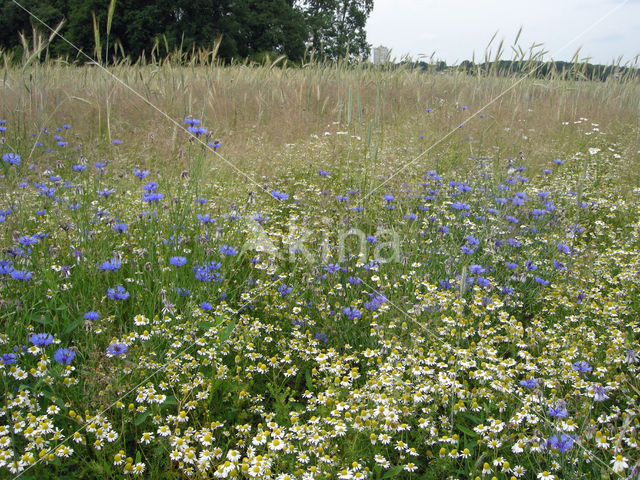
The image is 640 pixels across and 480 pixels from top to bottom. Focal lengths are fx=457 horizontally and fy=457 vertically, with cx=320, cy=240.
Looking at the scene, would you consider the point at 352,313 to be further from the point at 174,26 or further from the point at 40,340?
the point at 174,26

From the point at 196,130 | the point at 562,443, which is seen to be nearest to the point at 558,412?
the point at 562,443

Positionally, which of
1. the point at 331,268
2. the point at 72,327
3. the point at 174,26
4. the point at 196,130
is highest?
the point at 174,26

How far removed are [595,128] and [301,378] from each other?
6.42 m

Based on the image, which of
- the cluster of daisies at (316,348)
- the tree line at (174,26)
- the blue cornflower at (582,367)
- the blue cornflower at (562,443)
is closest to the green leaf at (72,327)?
the cluster of daisies at (316,348)

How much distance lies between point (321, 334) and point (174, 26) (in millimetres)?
25246

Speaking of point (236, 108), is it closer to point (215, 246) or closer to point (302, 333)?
point (215, 246)

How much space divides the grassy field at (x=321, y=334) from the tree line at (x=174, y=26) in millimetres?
18989

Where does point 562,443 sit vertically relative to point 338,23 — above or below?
below

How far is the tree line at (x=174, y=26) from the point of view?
22484 millimetres

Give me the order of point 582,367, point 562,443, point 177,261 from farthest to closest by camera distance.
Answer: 1. point 177,261
2. point 582,367
3. point 562,443

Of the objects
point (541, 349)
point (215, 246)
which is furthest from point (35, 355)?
point (541, 349)

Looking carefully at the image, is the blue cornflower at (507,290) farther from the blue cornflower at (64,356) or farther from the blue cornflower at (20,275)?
the blue cornflower at (20,275)

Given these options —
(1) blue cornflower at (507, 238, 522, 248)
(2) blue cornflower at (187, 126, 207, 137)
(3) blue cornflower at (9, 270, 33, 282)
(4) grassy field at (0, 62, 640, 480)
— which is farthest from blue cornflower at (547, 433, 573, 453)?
(2) blue cornflower at (187, 126, 207, 137)

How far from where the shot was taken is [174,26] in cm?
2341
